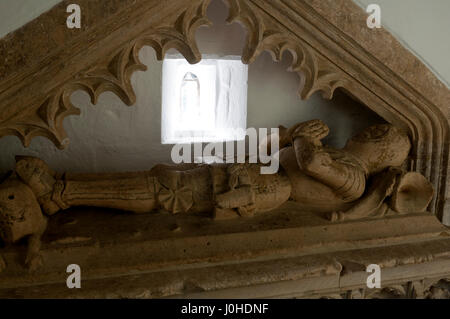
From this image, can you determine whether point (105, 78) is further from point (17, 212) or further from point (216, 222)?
point (216, 222)

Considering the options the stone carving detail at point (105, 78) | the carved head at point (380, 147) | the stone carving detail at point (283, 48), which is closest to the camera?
the stone carving detail at point (105, 78)

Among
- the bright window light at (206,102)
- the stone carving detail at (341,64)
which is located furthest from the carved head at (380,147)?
the bright window light at (206,102)

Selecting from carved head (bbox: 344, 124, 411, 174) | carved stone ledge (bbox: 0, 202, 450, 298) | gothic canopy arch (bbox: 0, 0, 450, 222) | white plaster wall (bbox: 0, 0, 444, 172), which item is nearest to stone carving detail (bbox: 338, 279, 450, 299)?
carved stone ledge (bbox: 0, 202, 450, 298)

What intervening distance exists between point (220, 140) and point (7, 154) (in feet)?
5.06

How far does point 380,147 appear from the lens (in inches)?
116

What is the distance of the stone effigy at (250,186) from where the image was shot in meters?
2.39

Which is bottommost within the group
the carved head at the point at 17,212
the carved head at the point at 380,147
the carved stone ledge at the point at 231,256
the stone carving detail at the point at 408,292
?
the stone carving detail at the point at 408,292

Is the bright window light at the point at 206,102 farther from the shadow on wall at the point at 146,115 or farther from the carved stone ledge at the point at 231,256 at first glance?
the carved stone ledge at the point at 231,256

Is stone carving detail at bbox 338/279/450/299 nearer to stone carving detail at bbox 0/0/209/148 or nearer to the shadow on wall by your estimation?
the shadow on wall

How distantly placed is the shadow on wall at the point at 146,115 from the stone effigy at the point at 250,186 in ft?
2.07

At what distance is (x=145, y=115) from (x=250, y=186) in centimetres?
115

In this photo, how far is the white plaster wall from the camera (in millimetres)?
3258

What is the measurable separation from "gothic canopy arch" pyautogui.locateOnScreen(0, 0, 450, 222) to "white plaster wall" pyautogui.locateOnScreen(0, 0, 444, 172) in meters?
0.66
